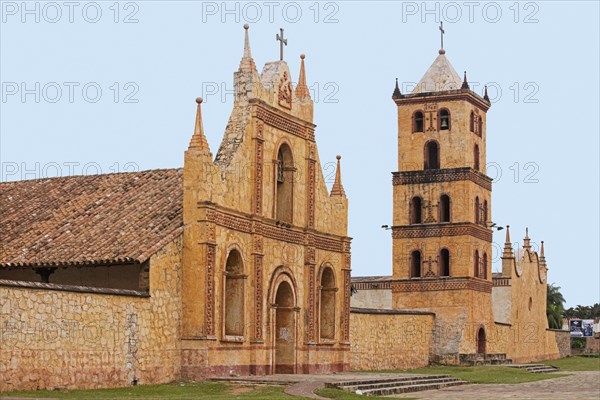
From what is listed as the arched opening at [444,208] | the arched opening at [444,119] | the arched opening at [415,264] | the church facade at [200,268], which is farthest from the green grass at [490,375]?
the arched opening at [444,119]

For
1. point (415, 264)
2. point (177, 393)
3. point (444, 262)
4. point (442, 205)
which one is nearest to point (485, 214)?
point (442, 205)

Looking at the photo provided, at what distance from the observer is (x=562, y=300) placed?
9156cm

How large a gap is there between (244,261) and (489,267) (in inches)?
929

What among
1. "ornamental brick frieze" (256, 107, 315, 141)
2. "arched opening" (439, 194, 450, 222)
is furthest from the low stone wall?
"ornamental brick frieze" (256, 107, 315, 141)

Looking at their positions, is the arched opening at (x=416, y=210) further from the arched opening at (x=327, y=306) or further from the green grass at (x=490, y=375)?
the arched opening at (x=327, y=306)

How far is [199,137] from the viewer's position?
3172 centimetres

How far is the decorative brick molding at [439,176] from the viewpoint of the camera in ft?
173

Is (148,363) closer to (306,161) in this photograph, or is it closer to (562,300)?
(306,161)

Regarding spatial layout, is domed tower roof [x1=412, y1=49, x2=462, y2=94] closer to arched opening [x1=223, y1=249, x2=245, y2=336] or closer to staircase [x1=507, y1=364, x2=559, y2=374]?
staircase [x1=507, y1=364, x2=559, y2=374]

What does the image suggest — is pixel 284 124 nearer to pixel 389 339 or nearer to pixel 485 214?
pixel 389 339

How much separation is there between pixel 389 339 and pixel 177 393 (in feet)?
61.1

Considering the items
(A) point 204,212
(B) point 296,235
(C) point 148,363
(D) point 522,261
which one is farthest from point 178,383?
(D) point 522,261

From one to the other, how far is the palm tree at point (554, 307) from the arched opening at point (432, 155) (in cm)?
3103

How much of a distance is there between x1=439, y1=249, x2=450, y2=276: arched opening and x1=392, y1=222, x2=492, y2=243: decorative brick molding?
0.78 metres
